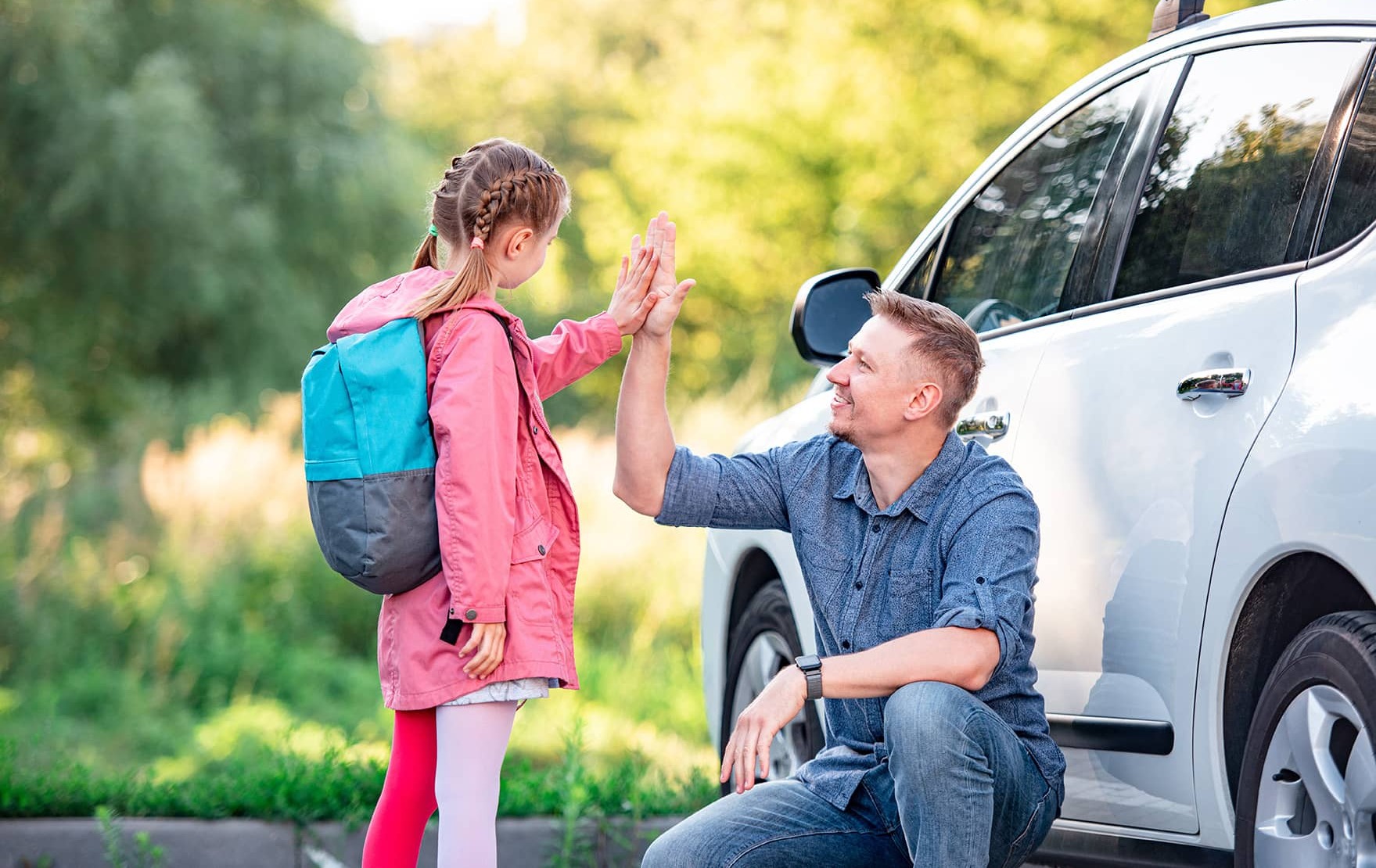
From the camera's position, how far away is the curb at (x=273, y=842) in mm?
4078

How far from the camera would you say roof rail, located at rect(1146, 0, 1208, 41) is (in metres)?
3.21

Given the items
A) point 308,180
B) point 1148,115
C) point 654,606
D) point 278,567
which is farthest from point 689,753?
point 308,180

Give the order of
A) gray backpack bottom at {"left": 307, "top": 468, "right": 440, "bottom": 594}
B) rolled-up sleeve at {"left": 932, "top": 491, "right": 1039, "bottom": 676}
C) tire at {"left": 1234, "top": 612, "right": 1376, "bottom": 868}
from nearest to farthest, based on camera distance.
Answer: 1. tire at {"left": 1234, "top": 612, "right": 1376, "bottom": 868}
2. rolled-up sleeve at {"left": 932, "top": 491, "right": 1039, "bottom": 676}
3. gray backpack bottom at {"left": 307, "top": 468, "right": 440, "bottom": 594}

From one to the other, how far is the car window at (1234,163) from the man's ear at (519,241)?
123 centimetres

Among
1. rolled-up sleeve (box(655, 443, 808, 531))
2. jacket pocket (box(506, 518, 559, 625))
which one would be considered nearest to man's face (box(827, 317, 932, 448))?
rolled-up sleeve (box(655, 443, 808, 531))

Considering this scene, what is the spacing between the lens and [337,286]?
19.2 m

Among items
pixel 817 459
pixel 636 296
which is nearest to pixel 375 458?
pixel 636 296

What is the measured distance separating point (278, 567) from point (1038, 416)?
6498mm

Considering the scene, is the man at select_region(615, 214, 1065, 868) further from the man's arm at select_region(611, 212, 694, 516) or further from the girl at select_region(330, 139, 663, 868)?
the girl at select_region(330, 139, 663, 868)

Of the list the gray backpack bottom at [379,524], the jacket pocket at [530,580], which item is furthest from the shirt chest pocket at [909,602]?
the gray backpack bottom at [379,524]

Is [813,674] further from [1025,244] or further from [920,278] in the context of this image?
[920,278]

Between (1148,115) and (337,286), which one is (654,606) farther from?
(337,286)

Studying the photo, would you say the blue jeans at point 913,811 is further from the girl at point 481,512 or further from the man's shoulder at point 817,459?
the man's shoulder at point 817,459

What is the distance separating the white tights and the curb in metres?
1.13
